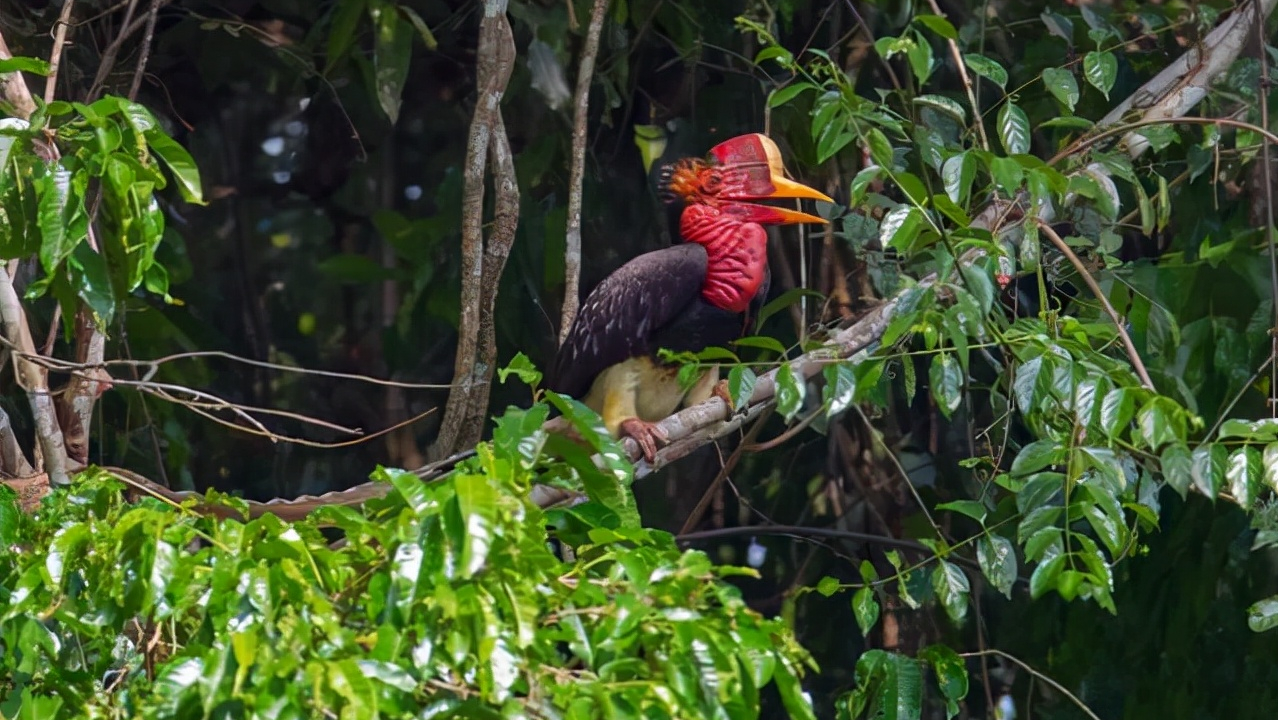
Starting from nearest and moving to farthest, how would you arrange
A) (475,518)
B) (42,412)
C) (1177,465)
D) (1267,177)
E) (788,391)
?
1. (475,518)
2. (1177,465)
3. (788,391)
4. (42,412)
5. (1267,177)

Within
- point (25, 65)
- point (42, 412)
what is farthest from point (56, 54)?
point (25, 65)

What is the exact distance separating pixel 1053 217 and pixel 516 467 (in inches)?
42.5

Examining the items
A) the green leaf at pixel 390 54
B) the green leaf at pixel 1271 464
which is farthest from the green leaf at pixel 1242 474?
the green leaf at pixel 390 54

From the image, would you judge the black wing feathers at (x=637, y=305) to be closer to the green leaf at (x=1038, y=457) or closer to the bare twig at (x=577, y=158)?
the bare twig at (x=577, y=158)

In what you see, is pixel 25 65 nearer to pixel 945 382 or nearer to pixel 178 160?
pixel 178 160

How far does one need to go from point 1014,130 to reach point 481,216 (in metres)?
0.73

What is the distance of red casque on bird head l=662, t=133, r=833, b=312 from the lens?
1.96 metres

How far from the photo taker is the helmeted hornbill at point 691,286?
6.42ft

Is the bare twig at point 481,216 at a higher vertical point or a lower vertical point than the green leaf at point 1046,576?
higher

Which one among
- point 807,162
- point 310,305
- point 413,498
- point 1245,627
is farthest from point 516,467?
point 310,305

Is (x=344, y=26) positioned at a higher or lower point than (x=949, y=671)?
higher

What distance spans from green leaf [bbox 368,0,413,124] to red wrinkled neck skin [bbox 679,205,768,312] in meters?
0.53

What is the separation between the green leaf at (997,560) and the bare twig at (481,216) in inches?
28.3

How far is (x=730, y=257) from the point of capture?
196 cm
